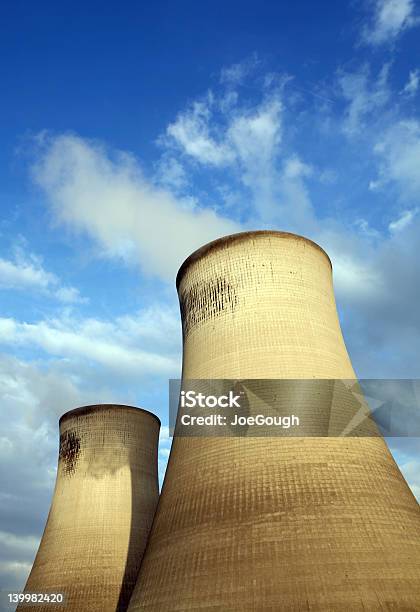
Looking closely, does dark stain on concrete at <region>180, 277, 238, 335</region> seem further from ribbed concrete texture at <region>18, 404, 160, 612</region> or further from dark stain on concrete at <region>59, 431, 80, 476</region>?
dark stain on concrete at <region>59, 431, 80, 476</region>

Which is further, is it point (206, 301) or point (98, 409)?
point (98, 409)

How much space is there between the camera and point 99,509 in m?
16.8

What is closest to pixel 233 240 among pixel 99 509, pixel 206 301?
pixel 206 301

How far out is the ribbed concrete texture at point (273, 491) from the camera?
A: 26.7 ft

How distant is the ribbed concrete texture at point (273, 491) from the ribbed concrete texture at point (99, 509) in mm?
6177

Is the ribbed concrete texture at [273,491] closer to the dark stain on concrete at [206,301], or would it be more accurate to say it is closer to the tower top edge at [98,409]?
the dark stain on concrete at [206,301]

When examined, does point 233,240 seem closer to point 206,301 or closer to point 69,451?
point 206,301

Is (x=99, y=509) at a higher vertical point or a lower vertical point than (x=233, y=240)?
lower

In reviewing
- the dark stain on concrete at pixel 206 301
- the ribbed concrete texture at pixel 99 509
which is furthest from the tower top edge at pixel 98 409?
the dark stain on concrete at pixel 206 301

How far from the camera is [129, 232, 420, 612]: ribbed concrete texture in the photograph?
26.7ft

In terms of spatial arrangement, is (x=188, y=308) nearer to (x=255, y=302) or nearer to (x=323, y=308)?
(x=255, y=302)

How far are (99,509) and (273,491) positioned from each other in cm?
929

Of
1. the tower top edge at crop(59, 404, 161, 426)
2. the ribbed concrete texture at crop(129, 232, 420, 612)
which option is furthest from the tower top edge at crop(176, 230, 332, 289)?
the tower top edge at crop(59, 404, 161, 426)

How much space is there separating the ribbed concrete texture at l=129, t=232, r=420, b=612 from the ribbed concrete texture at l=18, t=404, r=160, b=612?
243 inches
